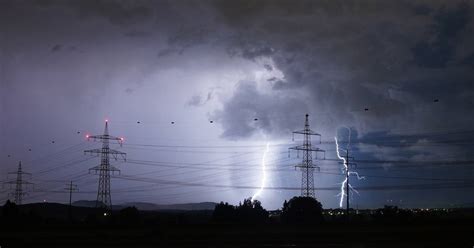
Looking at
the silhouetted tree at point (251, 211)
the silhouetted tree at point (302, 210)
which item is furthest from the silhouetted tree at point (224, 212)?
the silhouetted tree at point (302, 210)

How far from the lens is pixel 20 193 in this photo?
4176 inches

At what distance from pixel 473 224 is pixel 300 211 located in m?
35.4

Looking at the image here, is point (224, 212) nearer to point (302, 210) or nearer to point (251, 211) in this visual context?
point (251, 211)

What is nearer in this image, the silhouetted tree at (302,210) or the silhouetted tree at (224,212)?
the silhouetted tree at (302,210)

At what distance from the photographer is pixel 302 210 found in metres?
91.7

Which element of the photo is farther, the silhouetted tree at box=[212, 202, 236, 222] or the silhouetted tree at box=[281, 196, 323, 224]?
the silhouetted tree at box=[212, 202, 236, 222]

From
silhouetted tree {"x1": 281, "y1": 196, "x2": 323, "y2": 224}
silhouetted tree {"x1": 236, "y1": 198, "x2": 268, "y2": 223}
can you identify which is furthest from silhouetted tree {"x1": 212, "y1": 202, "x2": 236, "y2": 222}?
silhouetted tree {"x1": 281, "y1": 196, "x2": 323, "y2": 224}

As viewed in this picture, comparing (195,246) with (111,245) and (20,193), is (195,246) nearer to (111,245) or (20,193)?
(111,245)

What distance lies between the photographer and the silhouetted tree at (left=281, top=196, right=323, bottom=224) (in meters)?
87.9

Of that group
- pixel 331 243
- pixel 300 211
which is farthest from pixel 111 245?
pixel 300 211

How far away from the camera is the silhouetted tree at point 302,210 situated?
8788 cm

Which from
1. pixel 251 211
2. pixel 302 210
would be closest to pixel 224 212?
pixel 251 211

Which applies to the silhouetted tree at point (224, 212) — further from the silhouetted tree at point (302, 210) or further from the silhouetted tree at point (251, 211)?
the silhouetted tree at point (302, 210)

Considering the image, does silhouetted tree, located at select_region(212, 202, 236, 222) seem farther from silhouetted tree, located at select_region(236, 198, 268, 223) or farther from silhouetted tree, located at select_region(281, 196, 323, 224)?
silhouetted tree, located at select_region(281, 196, 323, 224)
